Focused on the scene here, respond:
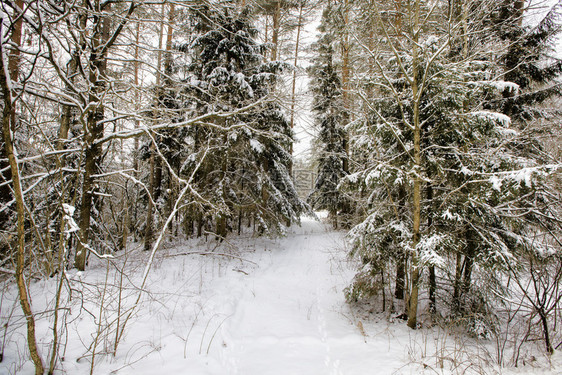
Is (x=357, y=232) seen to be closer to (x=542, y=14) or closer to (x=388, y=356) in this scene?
(x=388, y=356)

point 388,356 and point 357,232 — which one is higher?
point 357,232

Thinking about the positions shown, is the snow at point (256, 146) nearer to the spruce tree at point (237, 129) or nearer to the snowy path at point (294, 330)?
the spruce tree at point (237, 129)

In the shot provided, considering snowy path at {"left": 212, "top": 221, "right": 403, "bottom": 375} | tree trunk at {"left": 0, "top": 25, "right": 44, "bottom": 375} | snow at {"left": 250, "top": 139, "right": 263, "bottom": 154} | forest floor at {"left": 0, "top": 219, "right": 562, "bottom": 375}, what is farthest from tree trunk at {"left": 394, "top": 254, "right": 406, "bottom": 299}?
snow at {"left": 250, "top": 139, "right": 263, "bottom": 154}

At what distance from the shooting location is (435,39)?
485cm

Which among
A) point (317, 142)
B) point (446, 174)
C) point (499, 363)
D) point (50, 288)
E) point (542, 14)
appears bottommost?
Answer: point (499, 363)

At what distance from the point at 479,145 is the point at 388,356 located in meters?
4.77

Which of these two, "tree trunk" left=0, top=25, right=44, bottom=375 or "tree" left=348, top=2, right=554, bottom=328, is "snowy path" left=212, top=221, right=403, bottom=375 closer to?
"tree" left=348, top=2, right=554, bottom=328

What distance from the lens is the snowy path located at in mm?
3602

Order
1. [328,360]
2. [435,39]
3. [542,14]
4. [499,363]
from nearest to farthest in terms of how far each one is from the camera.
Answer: [499,363]
[328,360]
[435,39]
[542,14]

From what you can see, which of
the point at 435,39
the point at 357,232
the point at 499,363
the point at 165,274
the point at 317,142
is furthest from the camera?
the point at 317,142

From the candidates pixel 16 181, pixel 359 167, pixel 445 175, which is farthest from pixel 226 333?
pixel 445 175

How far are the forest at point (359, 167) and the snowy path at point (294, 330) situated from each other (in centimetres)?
33

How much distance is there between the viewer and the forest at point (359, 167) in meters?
3.11

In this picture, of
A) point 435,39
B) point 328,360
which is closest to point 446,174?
point 435,39
